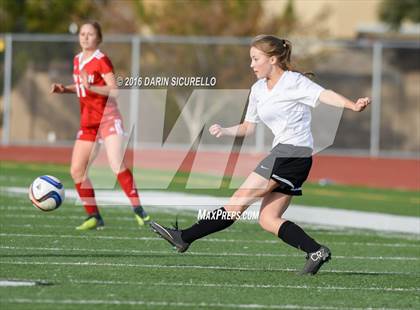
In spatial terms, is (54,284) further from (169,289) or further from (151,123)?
(151,123)

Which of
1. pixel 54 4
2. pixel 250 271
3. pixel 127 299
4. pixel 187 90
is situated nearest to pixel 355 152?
pixel 187 90

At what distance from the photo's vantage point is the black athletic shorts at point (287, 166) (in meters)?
8.85

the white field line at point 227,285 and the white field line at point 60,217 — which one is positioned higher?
the white field line at point 227,285

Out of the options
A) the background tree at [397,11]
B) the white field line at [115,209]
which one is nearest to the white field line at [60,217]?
the white field line at [115,209]

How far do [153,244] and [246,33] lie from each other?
2107 cm

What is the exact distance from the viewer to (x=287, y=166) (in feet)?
29.1

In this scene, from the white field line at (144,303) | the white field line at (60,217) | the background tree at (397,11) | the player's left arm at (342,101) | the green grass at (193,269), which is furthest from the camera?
the background tree at (397,11)

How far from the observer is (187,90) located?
28312mm

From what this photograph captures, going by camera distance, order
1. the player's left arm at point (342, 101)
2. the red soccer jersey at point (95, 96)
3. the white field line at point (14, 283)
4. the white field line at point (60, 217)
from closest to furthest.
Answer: the white field line at point (14, 283) → the player's left arm at point (342, 101) → the red soccer jersey at point (95, 96) → the white field line at point (60, 217)

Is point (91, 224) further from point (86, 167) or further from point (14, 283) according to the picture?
point (14, 283)

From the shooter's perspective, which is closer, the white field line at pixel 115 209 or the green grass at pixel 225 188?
the white field line at pixel 115 209

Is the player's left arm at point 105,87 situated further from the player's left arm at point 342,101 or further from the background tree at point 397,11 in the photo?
the background tree at point 397,11

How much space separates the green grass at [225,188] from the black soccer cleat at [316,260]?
7325 millimetres

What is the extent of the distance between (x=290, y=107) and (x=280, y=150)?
13.1 inches
